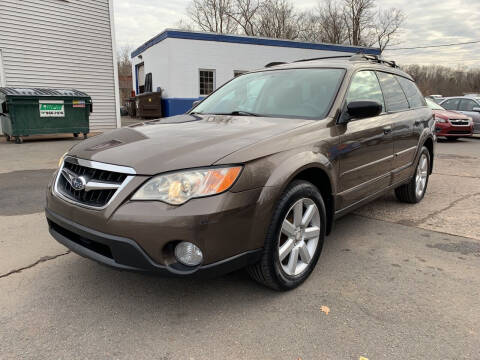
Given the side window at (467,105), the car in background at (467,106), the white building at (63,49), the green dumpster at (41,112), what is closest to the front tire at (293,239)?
the green dumpster at (41,112)

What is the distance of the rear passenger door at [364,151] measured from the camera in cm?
308

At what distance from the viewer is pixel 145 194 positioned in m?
2.07

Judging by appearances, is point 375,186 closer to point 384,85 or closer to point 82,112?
point 384,85

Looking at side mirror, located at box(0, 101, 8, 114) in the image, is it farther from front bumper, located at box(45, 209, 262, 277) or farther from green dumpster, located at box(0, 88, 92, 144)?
front bumper, located at box(45, 209, 262, 277)

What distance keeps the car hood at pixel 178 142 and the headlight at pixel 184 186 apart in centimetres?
5

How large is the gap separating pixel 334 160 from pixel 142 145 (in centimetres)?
148

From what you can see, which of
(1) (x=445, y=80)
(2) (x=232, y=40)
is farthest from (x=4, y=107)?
(1) (x=445, y=80)

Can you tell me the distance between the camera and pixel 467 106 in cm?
1410

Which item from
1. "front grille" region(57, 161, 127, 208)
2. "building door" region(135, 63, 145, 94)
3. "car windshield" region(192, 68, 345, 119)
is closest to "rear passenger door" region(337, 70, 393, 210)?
"car windshield" region(192, 68, 345, 119)

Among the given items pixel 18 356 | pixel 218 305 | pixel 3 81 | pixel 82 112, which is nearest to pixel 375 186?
pixel 218 305

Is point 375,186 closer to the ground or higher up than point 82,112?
closer to the ground

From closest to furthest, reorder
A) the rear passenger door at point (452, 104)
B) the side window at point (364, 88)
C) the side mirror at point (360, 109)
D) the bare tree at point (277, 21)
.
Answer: the side mirror at point (360, 109) < the side window at point (364, 88) < the rear passenger door at point (452, 104) < the bare tree at point (277, 21)

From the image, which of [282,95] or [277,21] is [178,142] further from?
[277,21]

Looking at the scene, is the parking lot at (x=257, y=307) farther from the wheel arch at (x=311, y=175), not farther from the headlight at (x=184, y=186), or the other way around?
the headlight at (x=184, y=186)
